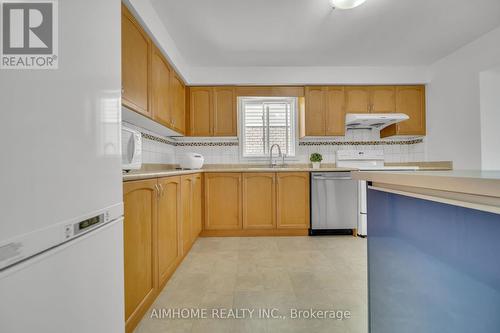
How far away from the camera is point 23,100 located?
19.9 inches

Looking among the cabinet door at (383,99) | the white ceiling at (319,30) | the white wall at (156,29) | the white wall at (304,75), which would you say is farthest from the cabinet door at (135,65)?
the cabinet door at (383,99)

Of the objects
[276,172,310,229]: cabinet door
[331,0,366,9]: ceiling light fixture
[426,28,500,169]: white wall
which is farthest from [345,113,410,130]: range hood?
[331,0,366,9]: ceiling light fixture

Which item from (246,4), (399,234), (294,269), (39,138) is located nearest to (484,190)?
(399,234)

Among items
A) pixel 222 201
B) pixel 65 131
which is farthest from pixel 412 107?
pixel 65 131

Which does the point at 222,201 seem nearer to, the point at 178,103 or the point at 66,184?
A: the point at 178,103

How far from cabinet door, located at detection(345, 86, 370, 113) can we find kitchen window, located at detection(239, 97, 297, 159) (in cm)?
80

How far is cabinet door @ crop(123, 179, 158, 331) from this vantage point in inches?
48.6

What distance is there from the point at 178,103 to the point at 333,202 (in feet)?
8.09

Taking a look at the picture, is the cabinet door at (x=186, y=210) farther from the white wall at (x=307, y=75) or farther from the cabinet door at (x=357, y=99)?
the cabinet door at (x=357, y=99)

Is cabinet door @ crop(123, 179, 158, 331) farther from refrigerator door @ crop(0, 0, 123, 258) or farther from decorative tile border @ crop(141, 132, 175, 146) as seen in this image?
decorative tile border @ crop(141, 132, 175, 146)

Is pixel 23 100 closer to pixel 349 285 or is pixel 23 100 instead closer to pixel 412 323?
pixel 412 323

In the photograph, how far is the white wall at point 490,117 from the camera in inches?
107

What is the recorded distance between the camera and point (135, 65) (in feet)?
5.90

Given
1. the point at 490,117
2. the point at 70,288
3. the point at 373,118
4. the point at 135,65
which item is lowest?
the point at 70,288
